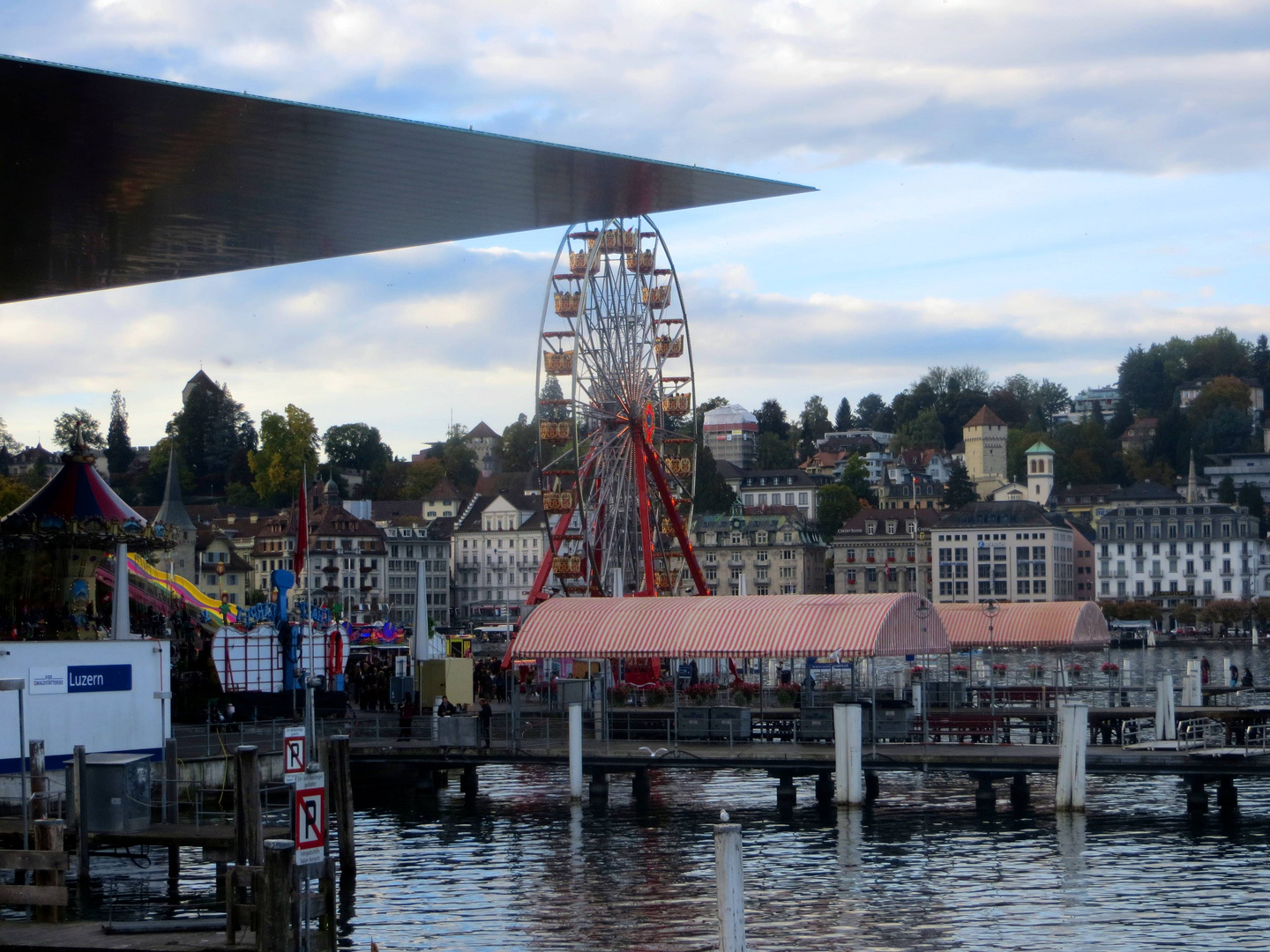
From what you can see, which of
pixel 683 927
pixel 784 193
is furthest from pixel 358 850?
pixel 784 193

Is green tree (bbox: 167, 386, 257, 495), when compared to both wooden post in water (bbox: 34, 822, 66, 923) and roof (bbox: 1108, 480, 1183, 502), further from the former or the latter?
wooden post in water (bbox: 34, 822, 66, 923)

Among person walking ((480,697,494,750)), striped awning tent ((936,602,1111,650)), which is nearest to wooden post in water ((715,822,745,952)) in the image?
person walking ((480,697,494,750))

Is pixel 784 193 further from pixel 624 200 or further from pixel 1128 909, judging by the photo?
pixel 1128 909

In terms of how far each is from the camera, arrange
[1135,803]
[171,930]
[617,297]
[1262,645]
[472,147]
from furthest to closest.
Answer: [1262,645] → [617,297] → [1135,803] → [472,147] → [171,930]

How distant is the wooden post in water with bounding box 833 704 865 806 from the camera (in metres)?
36.0

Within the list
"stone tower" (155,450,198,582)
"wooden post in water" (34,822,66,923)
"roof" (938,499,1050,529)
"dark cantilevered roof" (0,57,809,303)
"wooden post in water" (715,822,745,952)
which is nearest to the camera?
"wooden post in water" (715,822,745,952)

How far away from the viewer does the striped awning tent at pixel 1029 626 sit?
4969 cm

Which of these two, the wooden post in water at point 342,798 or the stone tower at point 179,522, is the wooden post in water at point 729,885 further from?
the stone tower at point 179,522

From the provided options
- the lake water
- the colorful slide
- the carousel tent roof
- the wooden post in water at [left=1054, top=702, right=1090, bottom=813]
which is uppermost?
the carousel tent roof

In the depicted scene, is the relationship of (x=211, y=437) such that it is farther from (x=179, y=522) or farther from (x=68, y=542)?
(x=68, y=542)

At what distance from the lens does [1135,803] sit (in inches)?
1622

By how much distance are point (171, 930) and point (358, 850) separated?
12805mm

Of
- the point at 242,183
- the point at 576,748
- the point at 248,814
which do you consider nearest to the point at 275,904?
the point at 248,814

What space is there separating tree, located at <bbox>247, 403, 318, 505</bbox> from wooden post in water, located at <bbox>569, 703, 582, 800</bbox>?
5318 inches
